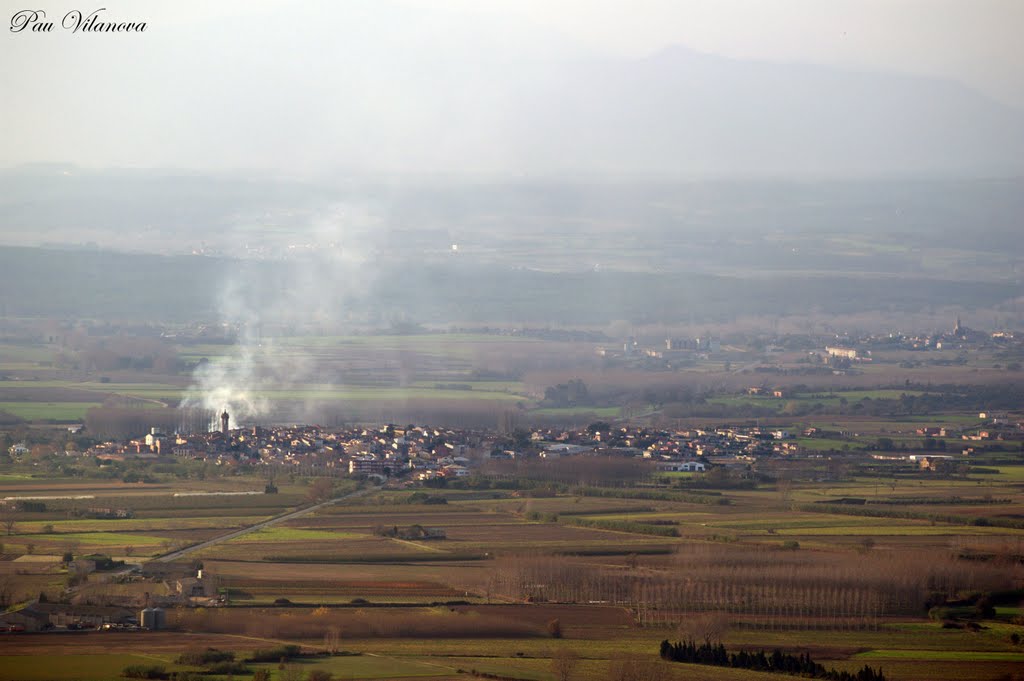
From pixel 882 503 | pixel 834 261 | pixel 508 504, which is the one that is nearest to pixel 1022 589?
pixel 882 503

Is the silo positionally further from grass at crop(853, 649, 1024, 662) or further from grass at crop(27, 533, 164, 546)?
grass at crop(853, 649, 1024, 662)

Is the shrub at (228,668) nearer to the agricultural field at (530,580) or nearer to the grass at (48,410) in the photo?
the agricultural field at (530,580)

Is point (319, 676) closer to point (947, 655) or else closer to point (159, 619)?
point (159, 619)

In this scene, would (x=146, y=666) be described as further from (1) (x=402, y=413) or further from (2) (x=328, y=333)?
Result: (2) (x=328, y=333)

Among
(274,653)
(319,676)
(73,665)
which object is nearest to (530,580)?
(274,653)

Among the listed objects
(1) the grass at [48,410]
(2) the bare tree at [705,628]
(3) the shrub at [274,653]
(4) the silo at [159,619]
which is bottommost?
(3) the shrub at [274,653]

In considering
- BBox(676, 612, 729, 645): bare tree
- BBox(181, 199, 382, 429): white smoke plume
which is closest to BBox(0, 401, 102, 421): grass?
BBox(181, 199, 382, 429): white smoke plume

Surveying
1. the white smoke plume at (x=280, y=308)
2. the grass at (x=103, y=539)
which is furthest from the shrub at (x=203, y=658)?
the white smoke plume at (x=280, y=308)

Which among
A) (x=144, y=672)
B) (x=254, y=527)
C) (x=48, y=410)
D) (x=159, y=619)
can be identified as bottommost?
(x=144, y=672)

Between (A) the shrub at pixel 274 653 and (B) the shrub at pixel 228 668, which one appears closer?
(B) the shrub at pixel 228 668
